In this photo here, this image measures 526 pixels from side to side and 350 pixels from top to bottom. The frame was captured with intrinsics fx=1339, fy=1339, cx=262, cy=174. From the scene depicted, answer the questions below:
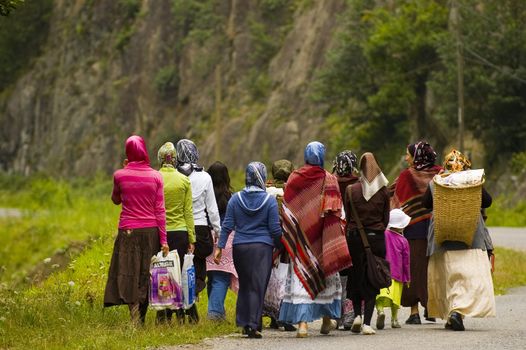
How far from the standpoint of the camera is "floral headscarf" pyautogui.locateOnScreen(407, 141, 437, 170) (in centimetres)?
1520

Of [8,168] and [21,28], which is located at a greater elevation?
[21,28]

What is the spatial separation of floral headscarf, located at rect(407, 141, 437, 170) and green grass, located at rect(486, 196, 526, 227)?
23306mm

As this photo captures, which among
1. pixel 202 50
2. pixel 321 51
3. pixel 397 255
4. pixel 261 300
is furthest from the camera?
pixel 202 50

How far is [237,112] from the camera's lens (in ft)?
202

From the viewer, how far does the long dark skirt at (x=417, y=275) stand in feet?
50.7

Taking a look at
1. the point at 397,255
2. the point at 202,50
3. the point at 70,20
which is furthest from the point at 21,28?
the point at 397,255

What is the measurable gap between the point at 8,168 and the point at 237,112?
26349mm

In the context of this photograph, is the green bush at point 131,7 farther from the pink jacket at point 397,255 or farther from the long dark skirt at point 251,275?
the long dark skirt at point 251,275

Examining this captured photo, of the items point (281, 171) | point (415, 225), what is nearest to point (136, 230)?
point (281, 171)

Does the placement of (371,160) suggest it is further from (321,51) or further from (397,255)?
(321,51)

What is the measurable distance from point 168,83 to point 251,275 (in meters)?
56.9

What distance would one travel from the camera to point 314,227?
14.0 meters

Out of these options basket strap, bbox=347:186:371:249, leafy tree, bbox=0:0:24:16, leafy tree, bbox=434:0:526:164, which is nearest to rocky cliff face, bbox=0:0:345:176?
leafy tree, bbox=434:0:526:164

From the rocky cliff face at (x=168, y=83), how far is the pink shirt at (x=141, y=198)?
39.2 meters
